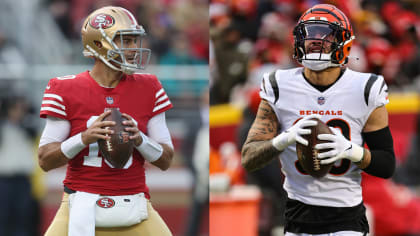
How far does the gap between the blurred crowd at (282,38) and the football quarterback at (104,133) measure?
12.2 ft

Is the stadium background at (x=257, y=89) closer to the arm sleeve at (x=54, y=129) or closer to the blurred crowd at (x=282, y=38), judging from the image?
the blurred crowd at (x=282, y=38)

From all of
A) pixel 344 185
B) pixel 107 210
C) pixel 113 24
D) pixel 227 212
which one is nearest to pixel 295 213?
pixel 344 185

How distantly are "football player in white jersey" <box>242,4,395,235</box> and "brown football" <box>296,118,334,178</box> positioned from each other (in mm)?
111

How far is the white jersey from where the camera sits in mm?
3627

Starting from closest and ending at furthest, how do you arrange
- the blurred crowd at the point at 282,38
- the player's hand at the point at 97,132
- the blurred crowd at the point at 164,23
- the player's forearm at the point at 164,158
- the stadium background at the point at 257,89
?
the player's hand at the point at 97,132 → the player's forearm at the point at 164,158 → the stadium background at the point at 257,89 → the blurred crowd at the point at 282,38 → the blurred crowd at the point at 164,23

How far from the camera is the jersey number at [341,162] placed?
363 centimetres

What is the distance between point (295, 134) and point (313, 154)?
13 cm

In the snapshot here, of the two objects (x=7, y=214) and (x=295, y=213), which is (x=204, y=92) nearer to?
(x=7, y=214)

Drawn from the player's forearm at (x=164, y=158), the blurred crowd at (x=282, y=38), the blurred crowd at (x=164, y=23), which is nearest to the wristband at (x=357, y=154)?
the player's forearm at (x=164, y=158)

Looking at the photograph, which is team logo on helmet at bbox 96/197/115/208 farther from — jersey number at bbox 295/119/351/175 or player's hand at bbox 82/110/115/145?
jersey number at bbox 295/119/351/175

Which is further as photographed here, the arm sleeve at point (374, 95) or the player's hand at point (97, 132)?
→ the arm sleeve at point (374, 95)

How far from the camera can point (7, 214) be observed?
9070 mm

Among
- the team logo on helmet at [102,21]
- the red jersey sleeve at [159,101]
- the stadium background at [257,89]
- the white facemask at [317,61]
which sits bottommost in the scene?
the stadium background at [257,89]

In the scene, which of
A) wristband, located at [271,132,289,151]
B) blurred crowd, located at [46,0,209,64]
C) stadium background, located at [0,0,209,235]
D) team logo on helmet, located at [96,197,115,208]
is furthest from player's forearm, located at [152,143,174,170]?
blurred crowd, located at [46,0,209,64]
